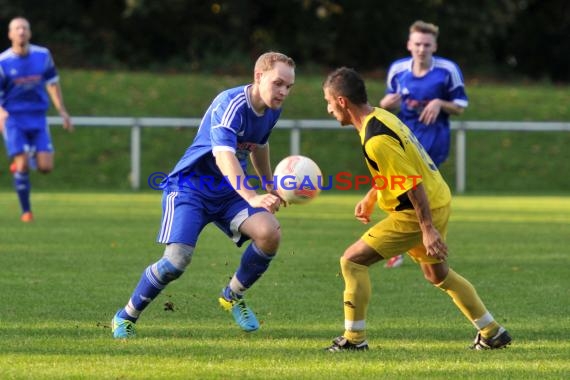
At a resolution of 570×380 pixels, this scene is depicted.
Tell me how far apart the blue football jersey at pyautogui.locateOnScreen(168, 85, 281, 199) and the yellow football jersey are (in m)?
0.91

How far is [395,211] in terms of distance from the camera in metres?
7.35

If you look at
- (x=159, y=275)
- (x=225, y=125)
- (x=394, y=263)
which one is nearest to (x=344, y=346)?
(x=159, y=275)

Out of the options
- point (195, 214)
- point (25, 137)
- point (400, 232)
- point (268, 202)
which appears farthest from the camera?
point (25, 137)

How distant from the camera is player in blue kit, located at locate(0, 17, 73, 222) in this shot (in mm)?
16625

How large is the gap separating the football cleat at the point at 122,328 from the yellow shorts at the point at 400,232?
59.3 inches

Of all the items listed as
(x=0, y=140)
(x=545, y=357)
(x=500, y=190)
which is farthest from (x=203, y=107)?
(x=545, y=357)

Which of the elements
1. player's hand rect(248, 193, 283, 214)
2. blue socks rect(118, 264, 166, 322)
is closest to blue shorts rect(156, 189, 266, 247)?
blue socks rect(118, 264, 166, 322)

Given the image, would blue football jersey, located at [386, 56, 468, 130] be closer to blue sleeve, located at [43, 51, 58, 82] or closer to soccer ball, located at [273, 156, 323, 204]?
soccer ball, located at [273, 156, 323, 204]

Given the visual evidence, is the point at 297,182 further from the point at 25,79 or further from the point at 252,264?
the point at 25,79

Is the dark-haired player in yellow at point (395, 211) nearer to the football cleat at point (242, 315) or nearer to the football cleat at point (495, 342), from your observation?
the football cleat at point (495, 342)

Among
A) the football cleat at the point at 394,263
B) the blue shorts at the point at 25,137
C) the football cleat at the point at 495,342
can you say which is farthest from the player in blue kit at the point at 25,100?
the football cleat at the point at 495,342

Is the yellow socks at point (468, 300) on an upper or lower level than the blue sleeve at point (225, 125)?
lower

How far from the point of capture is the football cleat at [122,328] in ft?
25.4

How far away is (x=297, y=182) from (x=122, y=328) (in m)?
1.35
